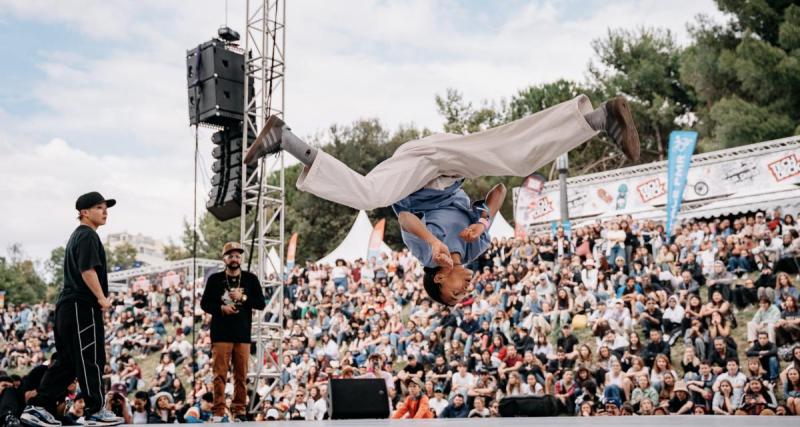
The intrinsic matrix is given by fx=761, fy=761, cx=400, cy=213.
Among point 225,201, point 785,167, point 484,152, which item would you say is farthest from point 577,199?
point 484,152

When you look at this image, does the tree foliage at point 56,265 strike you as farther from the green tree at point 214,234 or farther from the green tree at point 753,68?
the green tree at point 753,68

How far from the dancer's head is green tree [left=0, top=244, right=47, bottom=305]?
1288 inches

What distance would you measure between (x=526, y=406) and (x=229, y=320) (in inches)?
117

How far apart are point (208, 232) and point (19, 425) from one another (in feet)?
105

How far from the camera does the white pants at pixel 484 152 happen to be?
3.71 meters

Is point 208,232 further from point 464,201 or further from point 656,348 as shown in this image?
point 464,201

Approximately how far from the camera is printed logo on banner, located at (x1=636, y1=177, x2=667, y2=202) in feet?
46.2

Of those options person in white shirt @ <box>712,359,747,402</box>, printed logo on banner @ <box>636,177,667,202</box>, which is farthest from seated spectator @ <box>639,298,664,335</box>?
printed logo on banner @ <box>636,177,667,202</box>

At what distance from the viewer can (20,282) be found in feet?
127

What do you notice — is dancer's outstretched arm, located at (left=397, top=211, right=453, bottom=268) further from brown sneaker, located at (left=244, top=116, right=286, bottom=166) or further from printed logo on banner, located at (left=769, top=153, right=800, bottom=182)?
Answer: printed logo on banner, located at (left=769, top=153, right=800, bottom=182)

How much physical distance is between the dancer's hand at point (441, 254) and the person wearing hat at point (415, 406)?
A: 563 cm

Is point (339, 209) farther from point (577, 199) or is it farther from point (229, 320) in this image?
point (229, 320)

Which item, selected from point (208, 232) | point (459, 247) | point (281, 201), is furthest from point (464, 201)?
point (208, 232)

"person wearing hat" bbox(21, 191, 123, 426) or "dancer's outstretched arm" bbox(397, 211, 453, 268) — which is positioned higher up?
"dancer's outstretched arm" bbox(397, 211, 453, 268)
